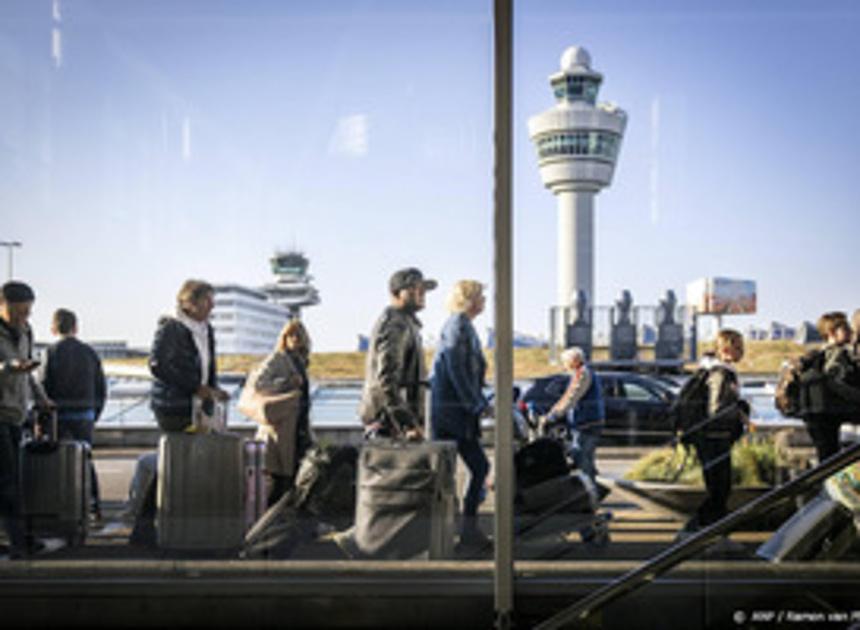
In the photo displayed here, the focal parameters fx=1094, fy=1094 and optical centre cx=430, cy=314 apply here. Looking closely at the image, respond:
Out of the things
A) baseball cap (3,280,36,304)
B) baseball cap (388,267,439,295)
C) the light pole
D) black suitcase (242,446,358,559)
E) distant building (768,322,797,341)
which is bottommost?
black suitcase (242,446,358,559)

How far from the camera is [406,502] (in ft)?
14.3

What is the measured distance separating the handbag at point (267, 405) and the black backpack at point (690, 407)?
1.54 metres

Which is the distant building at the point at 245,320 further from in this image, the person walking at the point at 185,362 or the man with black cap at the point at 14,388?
the man with black cap at the point at 14,388

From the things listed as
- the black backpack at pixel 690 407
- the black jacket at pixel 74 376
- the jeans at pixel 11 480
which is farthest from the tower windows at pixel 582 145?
the jeans at pixel 11 480

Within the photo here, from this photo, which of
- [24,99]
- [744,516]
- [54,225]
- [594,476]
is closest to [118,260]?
[54,225]

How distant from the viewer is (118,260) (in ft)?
14.5

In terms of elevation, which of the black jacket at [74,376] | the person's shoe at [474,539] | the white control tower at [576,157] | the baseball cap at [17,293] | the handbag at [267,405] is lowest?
the person's shoe at [474,539]

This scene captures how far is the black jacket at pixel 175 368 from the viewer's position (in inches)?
176

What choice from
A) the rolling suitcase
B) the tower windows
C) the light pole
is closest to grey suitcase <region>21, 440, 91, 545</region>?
the rolling suitcase

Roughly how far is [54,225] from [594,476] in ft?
7.96

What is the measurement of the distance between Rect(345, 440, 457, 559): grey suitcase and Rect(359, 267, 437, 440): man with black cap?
0.09 m

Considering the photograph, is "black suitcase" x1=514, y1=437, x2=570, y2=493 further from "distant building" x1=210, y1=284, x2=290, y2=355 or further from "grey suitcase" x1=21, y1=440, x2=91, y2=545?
"grey suitcase" x1=21, y1=440, x2=91, y2=545

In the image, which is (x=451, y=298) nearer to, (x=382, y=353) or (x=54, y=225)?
(x=382, y=353)

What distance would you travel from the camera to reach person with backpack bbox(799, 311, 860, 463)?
14.5 ft
